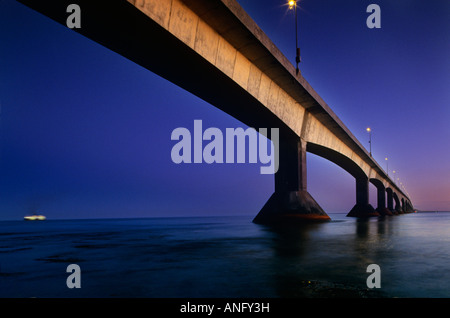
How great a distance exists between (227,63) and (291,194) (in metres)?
13.0

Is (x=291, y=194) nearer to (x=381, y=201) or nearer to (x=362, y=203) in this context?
(x=362, y=203)

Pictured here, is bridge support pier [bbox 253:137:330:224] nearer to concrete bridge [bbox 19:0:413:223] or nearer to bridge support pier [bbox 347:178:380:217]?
concrete bridge [bbox 19:0:413:223]

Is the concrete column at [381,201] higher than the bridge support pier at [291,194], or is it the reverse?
the bridge support pier at [291,194]

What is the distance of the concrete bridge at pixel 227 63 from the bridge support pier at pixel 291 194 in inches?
3.1

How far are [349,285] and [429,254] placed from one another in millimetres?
5084

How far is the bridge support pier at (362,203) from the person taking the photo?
179ft

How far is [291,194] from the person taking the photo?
25.0 metres

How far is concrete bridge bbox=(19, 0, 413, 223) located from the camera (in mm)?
11539

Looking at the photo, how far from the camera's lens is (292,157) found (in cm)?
2655

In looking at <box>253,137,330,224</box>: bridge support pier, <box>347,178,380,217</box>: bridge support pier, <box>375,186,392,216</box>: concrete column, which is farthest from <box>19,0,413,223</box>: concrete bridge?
<box>375,186,392,216</box>: concrete column

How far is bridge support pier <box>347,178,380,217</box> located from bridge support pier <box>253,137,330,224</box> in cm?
3241

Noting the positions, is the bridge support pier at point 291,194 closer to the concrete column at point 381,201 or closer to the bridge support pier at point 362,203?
the bridge support pier at point 362,203

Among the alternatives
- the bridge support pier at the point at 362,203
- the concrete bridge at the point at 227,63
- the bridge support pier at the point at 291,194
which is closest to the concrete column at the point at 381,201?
the bridge support pier at the point at 362,203

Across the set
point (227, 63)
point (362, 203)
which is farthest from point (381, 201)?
point (227, 63)
